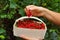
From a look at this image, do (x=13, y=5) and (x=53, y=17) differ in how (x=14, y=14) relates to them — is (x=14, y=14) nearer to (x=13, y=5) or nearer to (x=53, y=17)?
(x=13, y=5)

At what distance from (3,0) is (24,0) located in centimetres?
20

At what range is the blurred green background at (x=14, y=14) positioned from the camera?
215 centimetres

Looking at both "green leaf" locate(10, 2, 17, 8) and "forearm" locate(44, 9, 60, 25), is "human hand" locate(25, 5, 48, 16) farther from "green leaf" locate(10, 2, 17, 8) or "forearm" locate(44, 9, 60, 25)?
"green leaf" locate(10, 2, 17, 8)

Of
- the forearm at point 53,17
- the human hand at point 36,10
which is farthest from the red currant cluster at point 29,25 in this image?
the forearm at point 53,17

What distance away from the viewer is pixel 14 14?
226cm

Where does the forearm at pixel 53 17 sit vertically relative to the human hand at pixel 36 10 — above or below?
below

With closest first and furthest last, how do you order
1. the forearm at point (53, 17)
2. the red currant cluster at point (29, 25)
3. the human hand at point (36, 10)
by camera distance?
the red currant cluster at point (29, 25), the human hand at point (36, 10), the forearm at point (53, 17)

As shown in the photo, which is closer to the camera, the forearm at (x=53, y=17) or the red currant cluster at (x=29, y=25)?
the red currant cluster at (x=29, y=25)

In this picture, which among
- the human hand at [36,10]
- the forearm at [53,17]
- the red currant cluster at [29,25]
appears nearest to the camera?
the red currant cluster at [29,25]

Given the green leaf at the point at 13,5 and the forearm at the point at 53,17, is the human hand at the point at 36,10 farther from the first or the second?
the green leaf at the point at 13,5

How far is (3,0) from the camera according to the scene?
2.27 metres

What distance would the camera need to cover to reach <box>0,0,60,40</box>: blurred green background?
7.05ft

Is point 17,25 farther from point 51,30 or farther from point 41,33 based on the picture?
point 51,30

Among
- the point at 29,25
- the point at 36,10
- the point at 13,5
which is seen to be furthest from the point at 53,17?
the point at 29,25
